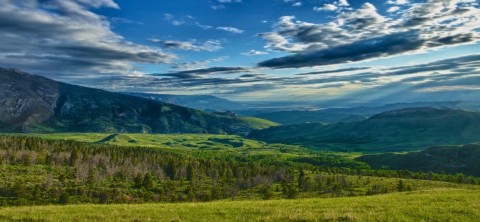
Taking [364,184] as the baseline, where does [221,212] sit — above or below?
above

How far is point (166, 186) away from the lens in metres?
190

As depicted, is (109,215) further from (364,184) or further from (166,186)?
(364,184)

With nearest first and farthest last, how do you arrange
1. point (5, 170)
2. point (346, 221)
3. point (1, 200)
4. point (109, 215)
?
point (346, 221), point (109, 215), point (1, 200), point (5, 170)

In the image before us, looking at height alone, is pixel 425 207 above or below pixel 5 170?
above

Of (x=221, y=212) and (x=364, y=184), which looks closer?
(x=221, y=212)

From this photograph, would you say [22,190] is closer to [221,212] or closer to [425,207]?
[221,212]

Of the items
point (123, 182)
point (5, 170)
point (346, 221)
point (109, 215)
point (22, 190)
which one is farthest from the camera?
point (123, 182)

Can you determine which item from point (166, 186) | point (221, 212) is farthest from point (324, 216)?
point (166, 186)

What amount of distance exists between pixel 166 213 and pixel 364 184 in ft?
619

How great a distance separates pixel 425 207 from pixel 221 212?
16.1 meters

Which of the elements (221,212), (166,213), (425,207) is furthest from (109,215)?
(425,207)

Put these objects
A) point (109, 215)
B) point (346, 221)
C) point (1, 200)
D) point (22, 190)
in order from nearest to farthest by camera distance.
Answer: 1. point (346, 221)
2. point (109, 215)
3. point (1, 200)
4. point (22, 190)

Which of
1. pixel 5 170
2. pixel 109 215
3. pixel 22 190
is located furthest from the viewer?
pixel 5 170

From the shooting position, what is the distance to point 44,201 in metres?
134
